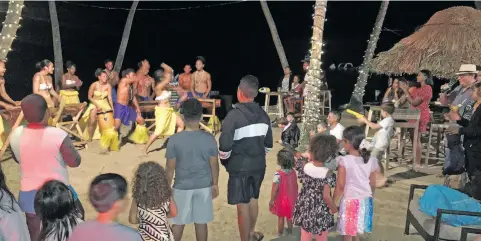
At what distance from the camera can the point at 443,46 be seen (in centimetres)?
937

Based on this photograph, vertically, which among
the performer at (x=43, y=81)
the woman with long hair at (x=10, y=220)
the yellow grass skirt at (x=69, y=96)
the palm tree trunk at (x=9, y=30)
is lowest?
the woman with long hair at (x=10, y=220)

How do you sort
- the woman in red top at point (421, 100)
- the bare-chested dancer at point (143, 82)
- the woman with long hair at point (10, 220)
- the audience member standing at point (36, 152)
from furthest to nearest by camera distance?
1. the bare-chested dancer at point (143, 82)
2. the woman in red top at point (421, 100)
3. the audience member standing at point (36, 152)
4. the woman with long hair at point (10, 220)

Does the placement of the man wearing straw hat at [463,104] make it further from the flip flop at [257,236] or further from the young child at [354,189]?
the flip flop at [257,236]

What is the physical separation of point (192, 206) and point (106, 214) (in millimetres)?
1607

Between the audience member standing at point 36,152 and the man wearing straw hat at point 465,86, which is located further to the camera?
the man wearing straw hat at point 465,86

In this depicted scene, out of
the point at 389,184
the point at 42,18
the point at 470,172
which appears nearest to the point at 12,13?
the point at 389,184

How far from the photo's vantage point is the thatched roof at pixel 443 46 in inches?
364

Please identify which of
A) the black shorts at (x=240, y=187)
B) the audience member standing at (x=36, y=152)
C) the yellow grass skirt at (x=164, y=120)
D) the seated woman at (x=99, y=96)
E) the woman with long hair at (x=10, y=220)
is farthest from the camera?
the seated woman at (x=99, y=96)

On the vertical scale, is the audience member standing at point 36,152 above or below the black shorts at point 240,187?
above

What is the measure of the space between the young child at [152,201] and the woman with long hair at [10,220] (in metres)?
0.74

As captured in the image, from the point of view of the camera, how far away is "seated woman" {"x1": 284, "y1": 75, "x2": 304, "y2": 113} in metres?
13.7

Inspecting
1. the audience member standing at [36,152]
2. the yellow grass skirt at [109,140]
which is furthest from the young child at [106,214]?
the yellow grass skirt at [109,140]

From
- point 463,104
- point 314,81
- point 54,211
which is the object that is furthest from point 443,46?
point 54,211

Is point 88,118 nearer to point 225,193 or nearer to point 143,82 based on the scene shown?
point 143,82
